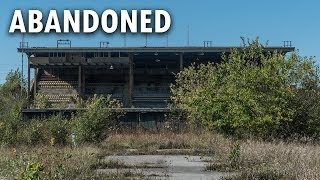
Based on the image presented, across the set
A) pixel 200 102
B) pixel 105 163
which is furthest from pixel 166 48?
pixel 105 163

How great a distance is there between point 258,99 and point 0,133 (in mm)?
12095

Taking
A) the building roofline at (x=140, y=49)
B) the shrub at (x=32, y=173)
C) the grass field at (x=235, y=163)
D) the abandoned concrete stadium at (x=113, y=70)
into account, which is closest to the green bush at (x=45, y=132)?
the grass field at (x=235, y=163)

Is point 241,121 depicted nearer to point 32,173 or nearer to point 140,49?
point 32,173

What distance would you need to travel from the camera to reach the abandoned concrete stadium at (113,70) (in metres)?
74.8

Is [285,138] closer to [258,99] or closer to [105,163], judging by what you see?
[258,99]

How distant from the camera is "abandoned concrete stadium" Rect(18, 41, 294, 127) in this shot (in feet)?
245

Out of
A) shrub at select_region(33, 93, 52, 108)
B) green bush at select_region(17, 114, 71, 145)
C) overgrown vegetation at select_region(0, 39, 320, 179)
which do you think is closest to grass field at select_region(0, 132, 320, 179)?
overgrown vegetation at select_region(0, 39, 320, 179)

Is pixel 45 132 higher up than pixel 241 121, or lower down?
lower down

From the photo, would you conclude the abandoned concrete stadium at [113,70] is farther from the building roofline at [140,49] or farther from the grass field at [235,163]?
the grass field at [235,163]

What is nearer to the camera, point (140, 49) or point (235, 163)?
point (235, 163)

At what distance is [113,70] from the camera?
80.6 metres

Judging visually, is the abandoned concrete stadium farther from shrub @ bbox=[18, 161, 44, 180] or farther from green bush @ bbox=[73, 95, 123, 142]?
shrub @ bbox=[18, 161, 44, 180]

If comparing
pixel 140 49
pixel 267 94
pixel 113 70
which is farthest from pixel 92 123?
pixel 113 70

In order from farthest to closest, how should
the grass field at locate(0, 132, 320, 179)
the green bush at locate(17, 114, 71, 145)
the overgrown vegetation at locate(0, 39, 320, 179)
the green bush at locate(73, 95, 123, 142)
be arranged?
the green bush at locate(73, 95, 123, 142), the green bush at locate(17, 114, 71, 145), the overgrown vegetation at locate(0, 39, 320, 179), the grass field at locate(0, 132, 320, 179)
